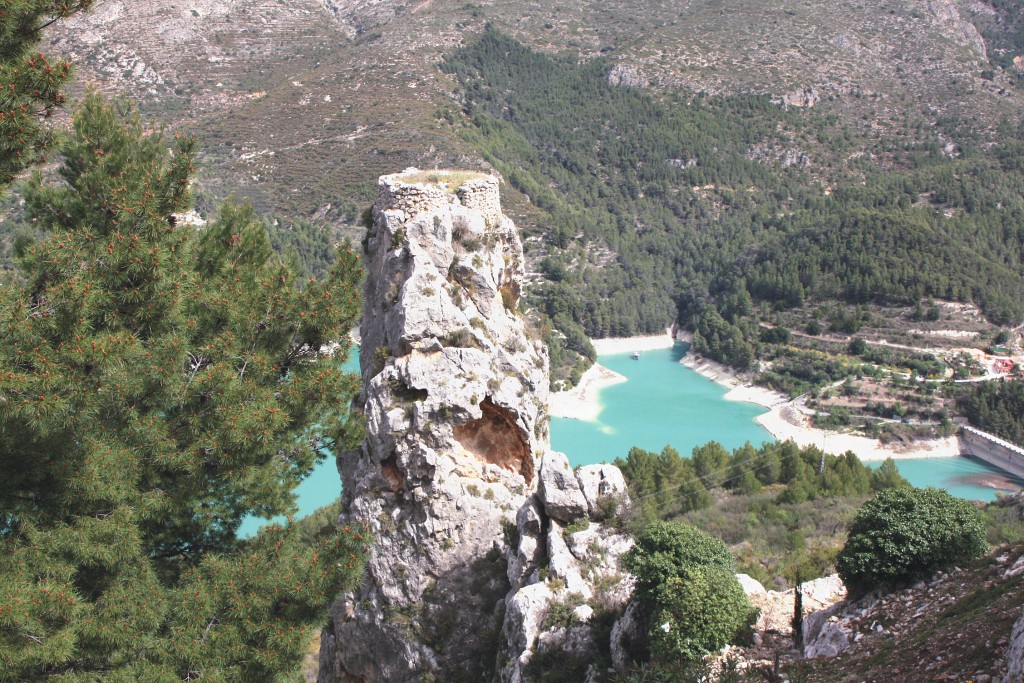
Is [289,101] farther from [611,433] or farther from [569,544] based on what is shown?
[569,544]

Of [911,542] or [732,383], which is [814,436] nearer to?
[732,383]

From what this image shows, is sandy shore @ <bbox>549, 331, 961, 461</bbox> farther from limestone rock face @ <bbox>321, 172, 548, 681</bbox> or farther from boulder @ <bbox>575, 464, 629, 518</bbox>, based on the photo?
boulder @ <bbox>575, 464, 629, 518</bbox>

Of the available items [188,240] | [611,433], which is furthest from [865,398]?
[188,240]

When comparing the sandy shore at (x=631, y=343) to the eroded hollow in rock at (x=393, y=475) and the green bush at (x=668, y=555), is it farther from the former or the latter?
the green bush at (x=668, y=555)

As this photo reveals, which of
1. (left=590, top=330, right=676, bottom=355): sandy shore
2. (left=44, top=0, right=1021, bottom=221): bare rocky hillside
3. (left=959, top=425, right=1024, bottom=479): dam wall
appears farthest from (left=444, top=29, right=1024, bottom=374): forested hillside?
(left=959, top=425, right=1024, bottom=479): dam wall

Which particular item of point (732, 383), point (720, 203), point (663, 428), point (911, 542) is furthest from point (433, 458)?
point (720, 203)
